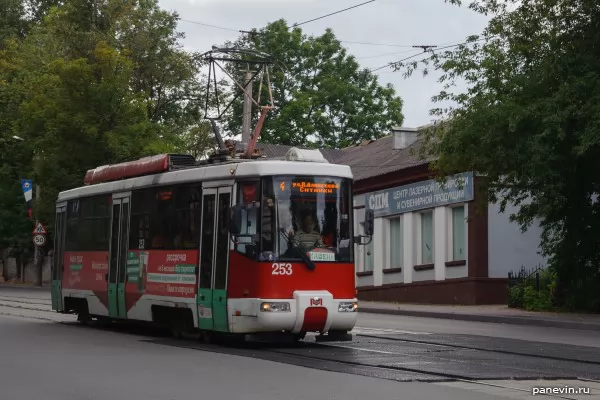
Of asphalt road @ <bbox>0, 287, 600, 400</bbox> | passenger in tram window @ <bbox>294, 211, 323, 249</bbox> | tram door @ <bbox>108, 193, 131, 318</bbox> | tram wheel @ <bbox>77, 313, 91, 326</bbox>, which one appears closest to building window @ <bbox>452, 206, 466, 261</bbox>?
asphalt road @ <bbox>0, 287, 600, 400</bbox>

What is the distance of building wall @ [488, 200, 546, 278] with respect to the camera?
1535 inches

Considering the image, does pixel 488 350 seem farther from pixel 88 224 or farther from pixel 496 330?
pixel 88 224

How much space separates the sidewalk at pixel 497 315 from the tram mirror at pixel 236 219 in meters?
11.6

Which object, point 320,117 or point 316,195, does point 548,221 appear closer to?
point 316,195

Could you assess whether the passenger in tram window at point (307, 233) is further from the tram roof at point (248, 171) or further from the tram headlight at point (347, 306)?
the tram headlight at point (347, 306)

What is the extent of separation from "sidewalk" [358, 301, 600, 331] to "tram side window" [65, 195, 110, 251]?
36.2 ft

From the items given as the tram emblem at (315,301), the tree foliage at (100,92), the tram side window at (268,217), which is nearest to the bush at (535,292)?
the tram emblem at (315,301)

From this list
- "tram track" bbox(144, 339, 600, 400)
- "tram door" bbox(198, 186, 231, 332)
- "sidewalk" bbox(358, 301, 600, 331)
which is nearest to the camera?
"tram track" bbox(144, 339, 600, 400)

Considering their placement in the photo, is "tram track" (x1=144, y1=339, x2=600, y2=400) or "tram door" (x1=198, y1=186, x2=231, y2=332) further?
"tram door" (x1=198, y1=186, x2=231, y2=332)

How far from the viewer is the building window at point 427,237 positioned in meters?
41.8

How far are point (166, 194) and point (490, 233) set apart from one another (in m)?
20.2

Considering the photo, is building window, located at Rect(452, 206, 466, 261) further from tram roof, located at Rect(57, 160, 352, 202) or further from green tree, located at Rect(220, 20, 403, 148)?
green tree, located at Rect(220, 20, 403, 148)

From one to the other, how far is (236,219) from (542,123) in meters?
11.9

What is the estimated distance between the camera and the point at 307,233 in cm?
1823
